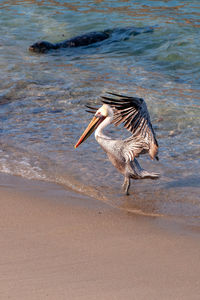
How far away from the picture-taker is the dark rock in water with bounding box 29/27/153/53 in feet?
32.5

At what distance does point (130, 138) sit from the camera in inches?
180

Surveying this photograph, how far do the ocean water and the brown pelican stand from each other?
0.63 feet

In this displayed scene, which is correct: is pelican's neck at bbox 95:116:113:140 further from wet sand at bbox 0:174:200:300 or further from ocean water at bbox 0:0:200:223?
wet sand at bbox 0:174:200:300

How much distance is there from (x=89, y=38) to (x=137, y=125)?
6384 mm

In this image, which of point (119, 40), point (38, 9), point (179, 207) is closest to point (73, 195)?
point (179, 207)

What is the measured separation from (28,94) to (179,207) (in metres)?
3.83

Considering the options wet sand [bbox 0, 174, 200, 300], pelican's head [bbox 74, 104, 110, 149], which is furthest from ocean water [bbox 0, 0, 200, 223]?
wet sand [bbox 0, 174, 200, 300]

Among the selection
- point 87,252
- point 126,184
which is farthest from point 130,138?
point 87,252

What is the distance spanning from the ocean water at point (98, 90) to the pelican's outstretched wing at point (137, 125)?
37cm

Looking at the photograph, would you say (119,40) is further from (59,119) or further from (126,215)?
(126,215)

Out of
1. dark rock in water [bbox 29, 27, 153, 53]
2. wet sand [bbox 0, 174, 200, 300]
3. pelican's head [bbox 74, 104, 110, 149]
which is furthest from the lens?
dark rock in water [bbox 29, 27, 153, 53]

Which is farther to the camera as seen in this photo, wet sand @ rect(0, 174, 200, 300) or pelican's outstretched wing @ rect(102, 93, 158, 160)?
pelican's outstretched wing @ rect(102, 93, 158, 160)

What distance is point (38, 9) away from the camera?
42.4 feet

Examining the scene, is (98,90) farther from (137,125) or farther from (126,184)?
(126,184)
